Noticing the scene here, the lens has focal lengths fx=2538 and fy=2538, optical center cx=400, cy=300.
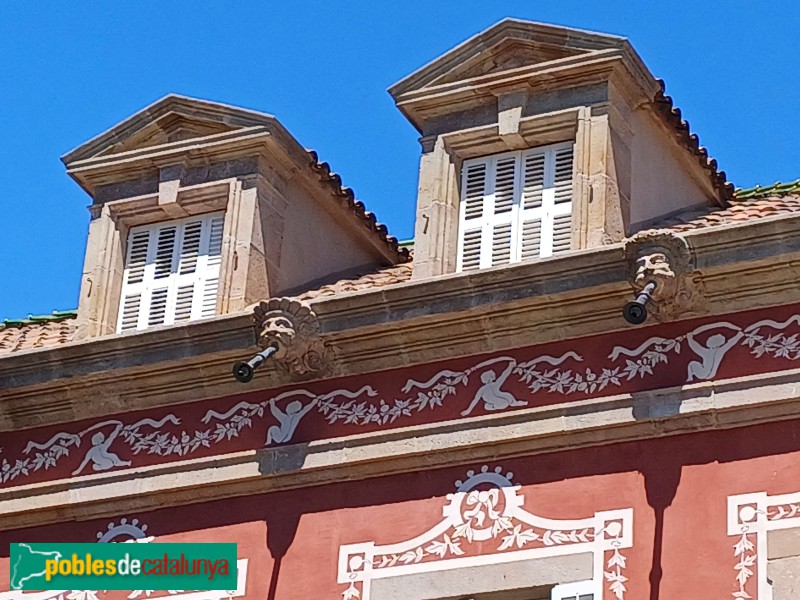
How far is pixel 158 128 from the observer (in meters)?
20.2

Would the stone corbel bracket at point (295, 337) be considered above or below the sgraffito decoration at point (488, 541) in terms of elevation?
above

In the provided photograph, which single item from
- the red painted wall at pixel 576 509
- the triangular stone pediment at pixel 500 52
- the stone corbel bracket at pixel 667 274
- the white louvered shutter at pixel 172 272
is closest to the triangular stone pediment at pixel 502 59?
the triangular stone pediment at pixel 500 52

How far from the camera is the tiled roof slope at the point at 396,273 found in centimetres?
1845

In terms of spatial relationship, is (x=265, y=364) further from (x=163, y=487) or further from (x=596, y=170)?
(x=596, y=170)

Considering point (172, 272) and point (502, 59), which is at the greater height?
point (502, 59)

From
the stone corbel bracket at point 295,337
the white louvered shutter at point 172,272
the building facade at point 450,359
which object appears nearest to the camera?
the building facade at point 450,359

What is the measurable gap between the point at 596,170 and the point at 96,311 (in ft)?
13.5

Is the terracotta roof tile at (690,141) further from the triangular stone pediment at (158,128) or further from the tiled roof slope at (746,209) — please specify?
the triangular stone pediment at (158,128)

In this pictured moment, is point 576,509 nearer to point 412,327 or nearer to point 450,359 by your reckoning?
point 450,359

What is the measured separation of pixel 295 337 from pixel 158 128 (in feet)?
9.59

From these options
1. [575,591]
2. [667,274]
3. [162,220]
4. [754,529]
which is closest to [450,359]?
[667,274]

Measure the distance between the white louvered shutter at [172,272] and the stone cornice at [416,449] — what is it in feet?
5.19

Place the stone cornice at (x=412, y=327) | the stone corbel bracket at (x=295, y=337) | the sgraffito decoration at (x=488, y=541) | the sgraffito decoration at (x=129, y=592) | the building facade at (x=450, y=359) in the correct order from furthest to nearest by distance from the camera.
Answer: the stone corbel bracket at (x=295, y=337), the sgraffito decoration at (x=129, y=592), the stone cornice at (x=412, y=327), the building facade at (x=450, y=359), the sgraffito decoration at (x=488, y=541)

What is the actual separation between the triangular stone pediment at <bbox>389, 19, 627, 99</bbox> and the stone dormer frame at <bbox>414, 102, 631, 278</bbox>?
340 mm
